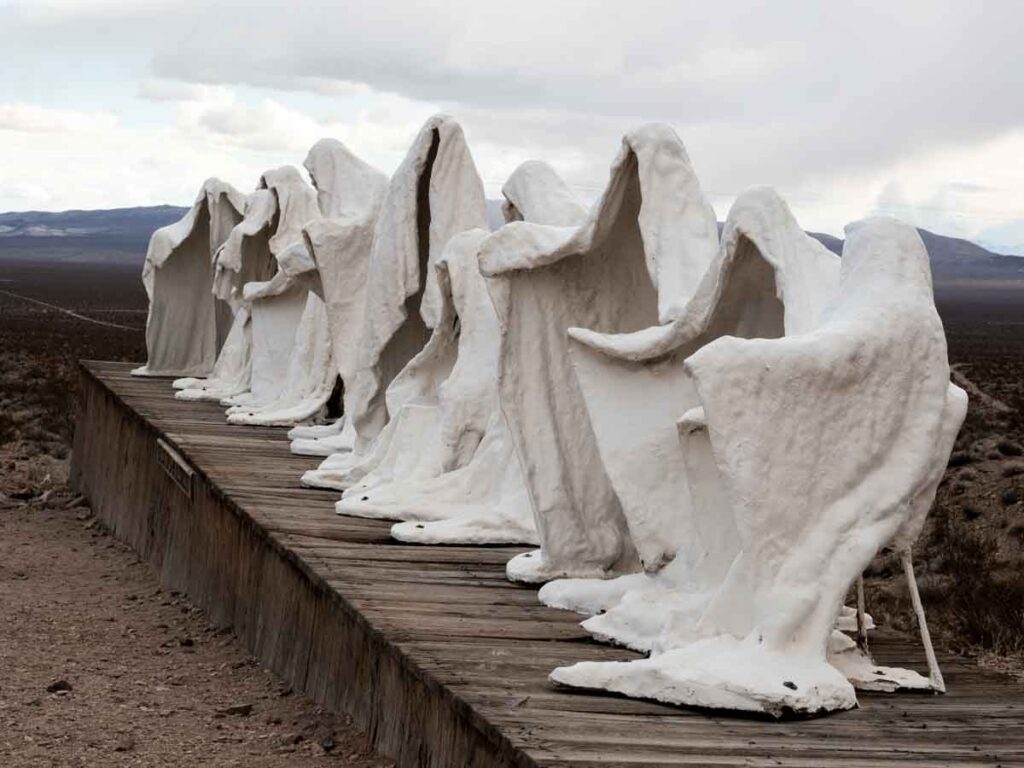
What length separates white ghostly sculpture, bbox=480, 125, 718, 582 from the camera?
6898 mm

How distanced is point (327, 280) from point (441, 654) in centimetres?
605

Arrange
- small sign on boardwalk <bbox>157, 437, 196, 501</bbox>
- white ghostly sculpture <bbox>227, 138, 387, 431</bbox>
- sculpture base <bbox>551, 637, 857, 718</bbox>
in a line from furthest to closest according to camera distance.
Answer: white ghostly sculpture <bbox>227, 138, 387, 431</bbox>
small sign on boardwalk <bbox>157, 437, 196, 501</bbox>
sculpture base <bbox>551, 637, 857, 718</bbox>

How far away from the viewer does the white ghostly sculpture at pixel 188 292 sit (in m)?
15.9

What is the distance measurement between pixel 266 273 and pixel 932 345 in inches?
404

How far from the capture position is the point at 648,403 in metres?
6.65

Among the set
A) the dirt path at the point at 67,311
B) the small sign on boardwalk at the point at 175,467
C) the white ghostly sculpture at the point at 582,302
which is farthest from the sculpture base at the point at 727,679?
the dirt path at the point at 67,311

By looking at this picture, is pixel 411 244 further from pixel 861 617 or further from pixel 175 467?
pixel 861 617

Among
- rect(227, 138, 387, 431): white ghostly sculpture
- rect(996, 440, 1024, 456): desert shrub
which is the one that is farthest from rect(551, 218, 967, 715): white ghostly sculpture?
rect(996, 440, 1024, 456): desert shrub

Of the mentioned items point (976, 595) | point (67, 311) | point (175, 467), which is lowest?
point (67, 311)

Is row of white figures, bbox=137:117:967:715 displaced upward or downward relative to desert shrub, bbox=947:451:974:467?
upward

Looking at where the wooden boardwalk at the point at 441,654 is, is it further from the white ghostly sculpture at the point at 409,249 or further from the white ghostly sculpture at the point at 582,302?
the white ghostly sculpture at the point at 409,249

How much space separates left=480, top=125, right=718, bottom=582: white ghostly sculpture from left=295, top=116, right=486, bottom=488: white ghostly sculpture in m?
2.41

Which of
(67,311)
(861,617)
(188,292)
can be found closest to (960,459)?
(188,292)

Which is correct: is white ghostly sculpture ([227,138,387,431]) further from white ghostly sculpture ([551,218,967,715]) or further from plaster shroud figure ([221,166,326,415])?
white ghostly sculpture ([551,218,967,715])
